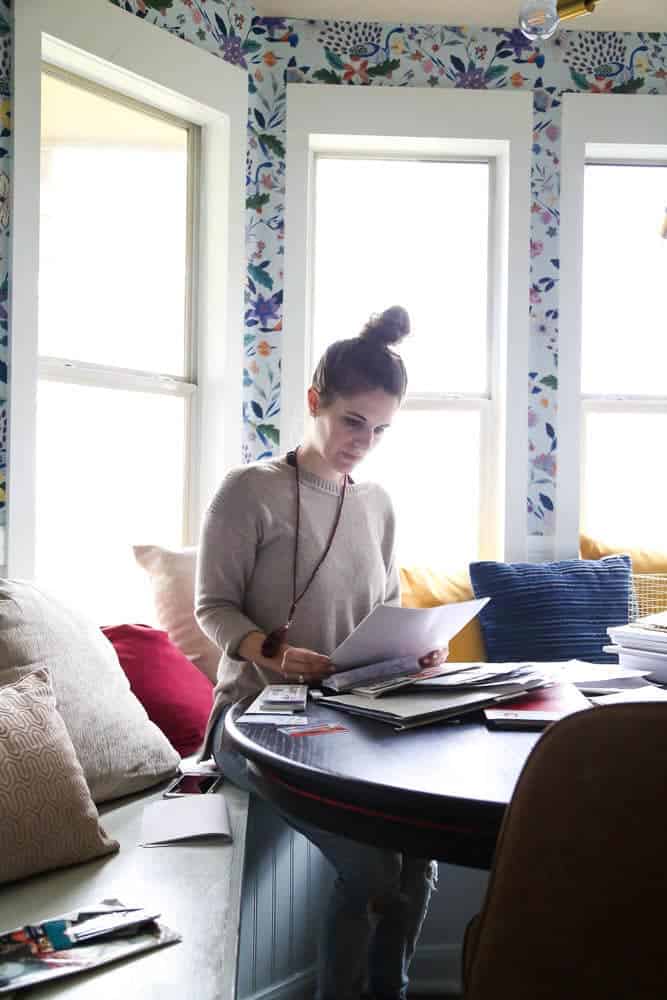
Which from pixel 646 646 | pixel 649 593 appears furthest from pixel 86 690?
pixel 649 593

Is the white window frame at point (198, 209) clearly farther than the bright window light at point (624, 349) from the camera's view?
No

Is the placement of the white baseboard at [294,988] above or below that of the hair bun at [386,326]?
below

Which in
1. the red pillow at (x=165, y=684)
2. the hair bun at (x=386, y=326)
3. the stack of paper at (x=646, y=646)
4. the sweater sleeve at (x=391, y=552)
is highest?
the hair bun at (x=386, y=326)

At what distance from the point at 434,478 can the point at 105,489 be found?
1281mm

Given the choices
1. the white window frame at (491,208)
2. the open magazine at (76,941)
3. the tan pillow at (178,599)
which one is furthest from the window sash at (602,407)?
the open magazine at (76,941)

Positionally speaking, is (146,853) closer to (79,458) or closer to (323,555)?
(323,555)

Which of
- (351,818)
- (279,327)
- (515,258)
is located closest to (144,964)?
(351,818)

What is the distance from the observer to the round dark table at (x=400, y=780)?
108cm

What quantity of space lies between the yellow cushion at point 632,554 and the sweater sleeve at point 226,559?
1856 millimetres

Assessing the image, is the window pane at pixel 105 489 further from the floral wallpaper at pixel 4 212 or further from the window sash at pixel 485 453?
the window sash at pixel 485 453

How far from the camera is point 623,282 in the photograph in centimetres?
367

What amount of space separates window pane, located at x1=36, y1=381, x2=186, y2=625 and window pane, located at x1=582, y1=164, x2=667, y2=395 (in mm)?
1677

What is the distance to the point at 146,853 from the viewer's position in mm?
1571

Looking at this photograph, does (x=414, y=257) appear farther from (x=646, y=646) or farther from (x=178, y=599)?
(x=646, y=646)
